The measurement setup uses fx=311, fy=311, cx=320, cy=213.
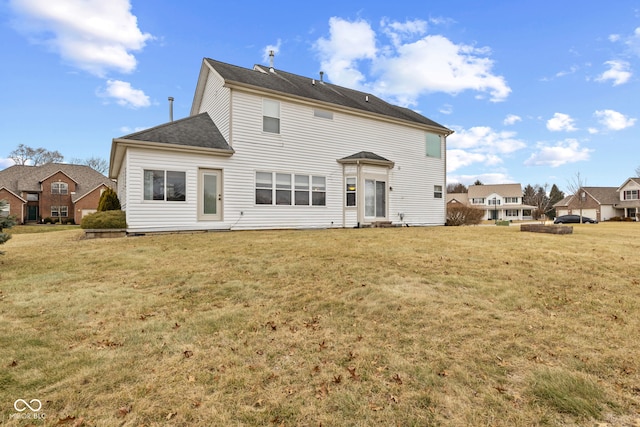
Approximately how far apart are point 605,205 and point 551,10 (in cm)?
5476

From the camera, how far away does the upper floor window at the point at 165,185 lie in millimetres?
11719

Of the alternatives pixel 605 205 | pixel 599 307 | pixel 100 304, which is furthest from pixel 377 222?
pixel 605 205

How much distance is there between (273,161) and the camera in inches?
549

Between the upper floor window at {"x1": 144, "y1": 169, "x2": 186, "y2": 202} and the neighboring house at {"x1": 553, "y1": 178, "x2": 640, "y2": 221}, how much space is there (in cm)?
6065

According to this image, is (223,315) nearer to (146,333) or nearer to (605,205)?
(146,333)

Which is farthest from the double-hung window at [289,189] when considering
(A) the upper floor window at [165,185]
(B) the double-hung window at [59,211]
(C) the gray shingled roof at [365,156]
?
(B) the double-hung window at [59,211]

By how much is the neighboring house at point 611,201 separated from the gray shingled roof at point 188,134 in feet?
194

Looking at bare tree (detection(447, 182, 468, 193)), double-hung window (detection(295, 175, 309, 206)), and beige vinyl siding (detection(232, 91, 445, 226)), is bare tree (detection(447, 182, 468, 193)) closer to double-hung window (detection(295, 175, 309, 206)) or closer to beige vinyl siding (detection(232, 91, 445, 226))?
beige vinyl siding (detection(232, 91, 445, 226))

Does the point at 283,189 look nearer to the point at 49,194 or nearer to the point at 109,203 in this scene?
the point at 109,203

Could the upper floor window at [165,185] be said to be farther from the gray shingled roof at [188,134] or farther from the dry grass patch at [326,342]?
the dry grass patch at [326,342]

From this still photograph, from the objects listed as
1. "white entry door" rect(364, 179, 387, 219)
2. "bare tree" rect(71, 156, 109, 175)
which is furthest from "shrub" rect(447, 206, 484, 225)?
"bare tree" rect(71, 156, 109, 175)

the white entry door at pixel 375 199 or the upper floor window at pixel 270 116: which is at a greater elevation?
the upper floor window at pixel 270 116

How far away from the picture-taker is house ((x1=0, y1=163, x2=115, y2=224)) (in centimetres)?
4122

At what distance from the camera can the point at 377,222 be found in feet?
52.0
